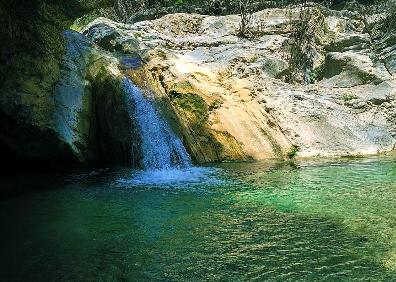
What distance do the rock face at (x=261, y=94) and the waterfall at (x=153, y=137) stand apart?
0.37m

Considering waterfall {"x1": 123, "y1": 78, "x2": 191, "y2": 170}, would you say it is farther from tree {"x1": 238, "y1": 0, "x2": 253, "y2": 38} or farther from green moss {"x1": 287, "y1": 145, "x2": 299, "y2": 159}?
tree {"x1": 238, "y1": 0, "x2": 253, "y2": 38}

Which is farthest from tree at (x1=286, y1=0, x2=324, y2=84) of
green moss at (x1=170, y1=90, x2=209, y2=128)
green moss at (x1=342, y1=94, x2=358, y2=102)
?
green moss at (x1=170, y1=90, x2=209, y2=128)

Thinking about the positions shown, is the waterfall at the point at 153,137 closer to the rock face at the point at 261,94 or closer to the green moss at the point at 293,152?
the rock face at the point at 261,94

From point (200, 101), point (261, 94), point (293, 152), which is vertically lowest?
point (293, 152)

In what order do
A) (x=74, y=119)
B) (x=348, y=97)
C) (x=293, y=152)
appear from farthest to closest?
(x=348, y=97) < (x=293, y=152) < (x=74, y=119)

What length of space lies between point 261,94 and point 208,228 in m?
7.61

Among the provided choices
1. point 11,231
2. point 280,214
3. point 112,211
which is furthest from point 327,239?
point 11,231

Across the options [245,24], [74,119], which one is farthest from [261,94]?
[74,119]

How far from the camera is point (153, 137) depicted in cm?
1111

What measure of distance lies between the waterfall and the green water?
1.17 meters

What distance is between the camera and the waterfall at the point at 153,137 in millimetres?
10812

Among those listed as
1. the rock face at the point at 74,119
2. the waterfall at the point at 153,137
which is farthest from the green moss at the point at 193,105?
the rock face at the point at 74,119

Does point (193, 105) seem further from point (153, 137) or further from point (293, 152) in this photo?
point (293, 152)

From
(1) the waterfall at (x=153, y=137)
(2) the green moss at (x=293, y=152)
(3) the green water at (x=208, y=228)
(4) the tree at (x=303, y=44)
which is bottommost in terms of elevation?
(3) the green water at (x=208, y=228)
